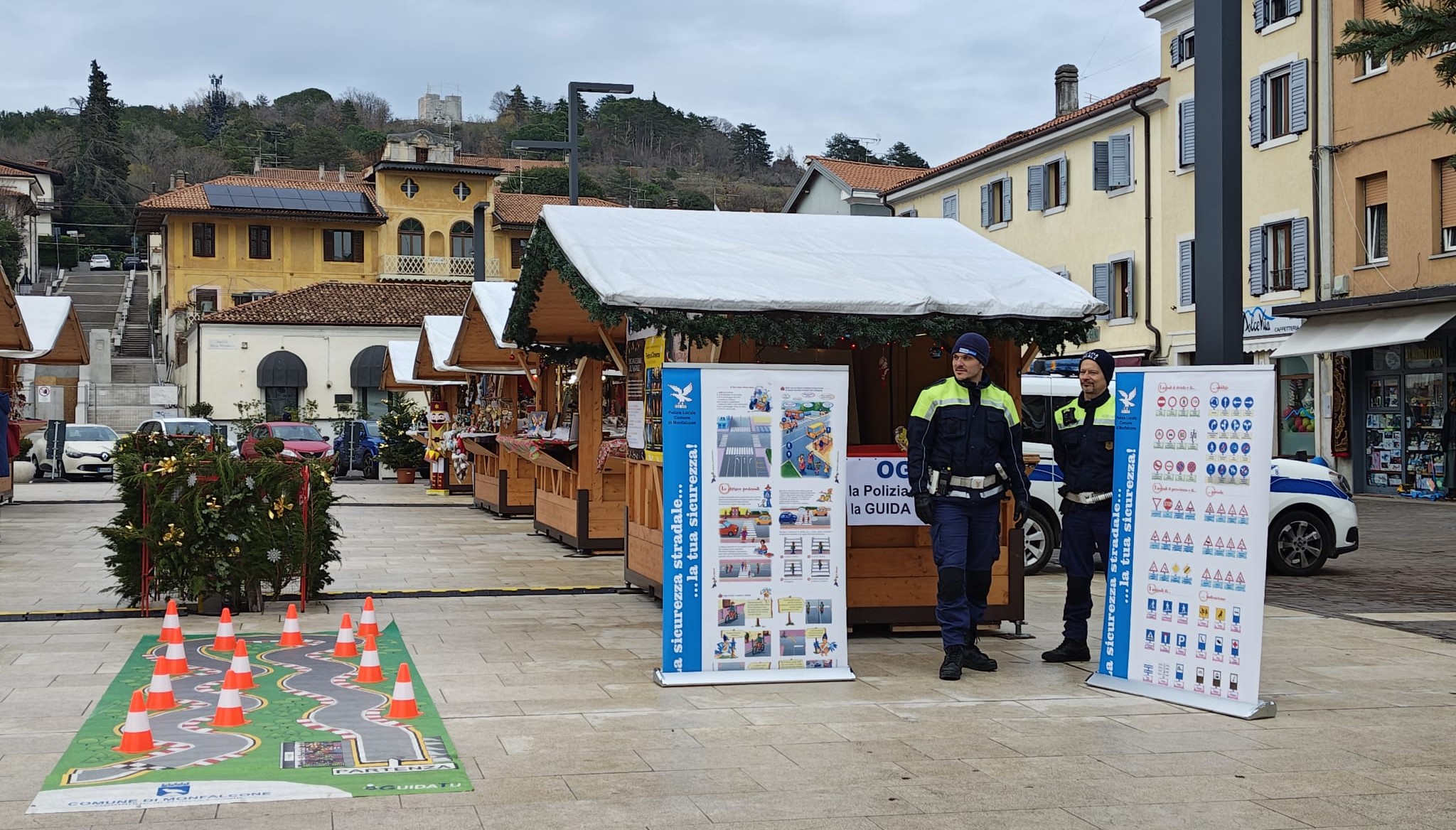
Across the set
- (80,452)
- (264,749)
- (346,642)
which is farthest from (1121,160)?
(264,749)

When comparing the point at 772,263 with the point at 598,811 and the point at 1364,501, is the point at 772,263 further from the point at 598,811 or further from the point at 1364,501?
the point at 1364,501

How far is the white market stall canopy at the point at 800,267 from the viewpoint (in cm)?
979

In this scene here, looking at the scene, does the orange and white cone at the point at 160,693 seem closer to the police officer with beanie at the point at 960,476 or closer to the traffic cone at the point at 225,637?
the traffic cone at the point at 225,637

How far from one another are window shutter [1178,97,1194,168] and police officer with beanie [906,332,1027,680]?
2510 centimetres

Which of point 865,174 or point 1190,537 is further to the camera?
point 865,174

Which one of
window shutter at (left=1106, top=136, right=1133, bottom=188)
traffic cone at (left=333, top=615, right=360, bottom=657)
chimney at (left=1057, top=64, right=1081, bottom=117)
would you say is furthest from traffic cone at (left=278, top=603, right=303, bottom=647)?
chimney at (left=1057, top=64, right=1081, bottom=117)

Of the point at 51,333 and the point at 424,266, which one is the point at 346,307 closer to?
the point at 424,266

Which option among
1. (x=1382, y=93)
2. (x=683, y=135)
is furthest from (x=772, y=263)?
(x=683, y=135)

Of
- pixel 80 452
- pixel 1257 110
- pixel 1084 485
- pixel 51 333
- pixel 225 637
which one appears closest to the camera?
pixel 1084 485

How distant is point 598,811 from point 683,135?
4785 inches

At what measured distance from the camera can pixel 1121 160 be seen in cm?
3441

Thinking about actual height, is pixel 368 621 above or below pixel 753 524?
below

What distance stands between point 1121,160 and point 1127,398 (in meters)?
27.5

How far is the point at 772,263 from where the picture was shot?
10.7 m
